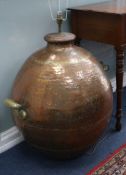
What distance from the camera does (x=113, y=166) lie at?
57.2 inches

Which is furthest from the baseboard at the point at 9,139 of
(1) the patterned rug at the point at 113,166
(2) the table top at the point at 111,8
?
(2) the table top at the point at 111,8

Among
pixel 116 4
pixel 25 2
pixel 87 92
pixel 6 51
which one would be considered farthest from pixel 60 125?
pixel 116 4

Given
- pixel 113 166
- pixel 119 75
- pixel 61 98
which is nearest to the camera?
pixel 61 98

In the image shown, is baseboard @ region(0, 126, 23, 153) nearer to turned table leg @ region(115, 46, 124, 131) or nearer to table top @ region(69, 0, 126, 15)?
turned table leg @ region(115, 46, 124, 131)

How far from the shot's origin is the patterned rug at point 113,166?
141 centimetres

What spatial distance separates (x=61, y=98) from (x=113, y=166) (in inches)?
18.5

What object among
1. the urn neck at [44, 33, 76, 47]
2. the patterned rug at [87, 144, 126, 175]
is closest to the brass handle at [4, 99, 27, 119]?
the urn neck at [44, 33, 76, 47]

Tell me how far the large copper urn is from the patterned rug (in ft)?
0.47

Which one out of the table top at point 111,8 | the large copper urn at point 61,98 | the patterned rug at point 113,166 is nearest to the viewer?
the large copper urn at point 61,98

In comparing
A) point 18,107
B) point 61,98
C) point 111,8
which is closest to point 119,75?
point 111,8

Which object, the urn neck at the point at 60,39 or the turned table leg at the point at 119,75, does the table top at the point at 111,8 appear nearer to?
the turned table leg at the point at 119,75

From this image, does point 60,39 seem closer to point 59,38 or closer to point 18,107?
point 59,38

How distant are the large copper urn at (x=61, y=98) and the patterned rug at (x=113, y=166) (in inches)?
5.6

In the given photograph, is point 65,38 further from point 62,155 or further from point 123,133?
point 123,133
